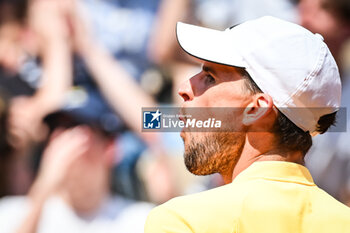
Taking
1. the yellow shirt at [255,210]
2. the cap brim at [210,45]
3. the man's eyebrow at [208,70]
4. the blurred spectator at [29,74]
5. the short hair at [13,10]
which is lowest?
the blurred spectator at [29,74]

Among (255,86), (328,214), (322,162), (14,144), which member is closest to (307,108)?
(255,86)

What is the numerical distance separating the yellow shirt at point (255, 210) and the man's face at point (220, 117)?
0.25ft

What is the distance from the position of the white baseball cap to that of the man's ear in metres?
0.01

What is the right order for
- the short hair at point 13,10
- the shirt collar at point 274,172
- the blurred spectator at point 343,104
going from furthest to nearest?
1. the short hair at point 13,10
2. the blurred spectator at point 343,104
3. the shirt collar at point 274,172

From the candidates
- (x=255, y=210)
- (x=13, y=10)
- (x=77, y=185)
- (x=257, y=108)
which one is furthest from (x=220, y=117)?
(x=13, y=10)

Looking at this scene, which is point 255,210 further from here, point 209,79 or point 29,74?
point 29,74

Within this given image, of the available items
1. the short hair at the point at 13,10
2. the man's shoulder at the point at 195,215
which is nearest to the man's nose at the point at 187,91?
the man's shoulder at the point at 195,215

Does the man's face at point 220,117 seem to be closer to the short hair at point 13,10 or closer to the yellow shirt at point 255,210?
the yellow shirt at point 255,210

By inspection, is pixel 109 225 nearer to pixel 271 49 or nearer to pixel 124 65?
pixel 124 65

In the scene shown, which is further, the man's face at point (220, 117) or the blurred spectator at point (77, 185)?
the blurred spectator at point (77, 185)

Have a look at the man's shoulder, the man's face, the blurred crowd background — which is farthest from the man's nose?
the blurred crowd background

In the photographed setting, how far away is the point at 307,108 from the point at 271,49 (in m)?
0.14

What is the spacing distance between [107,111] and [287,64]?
2013mm

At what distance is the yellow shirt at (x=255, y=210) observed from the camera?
92 cm
